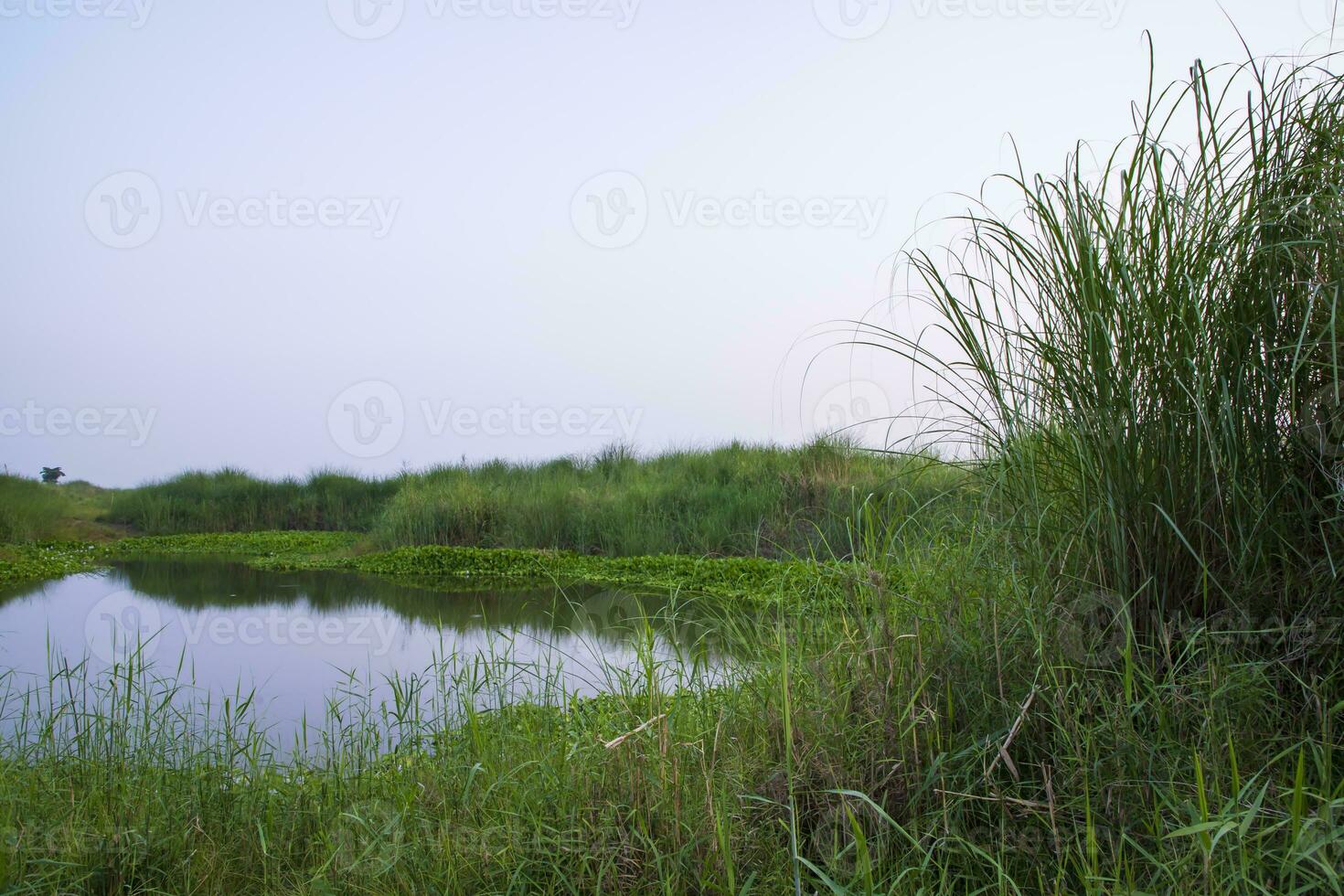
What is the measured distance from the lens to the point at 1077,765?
5.72 feet

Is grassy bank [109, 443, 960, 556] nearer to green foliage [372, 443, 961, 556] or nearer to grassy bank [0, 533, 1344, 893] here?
green foliage [372, 443, 961, 556]

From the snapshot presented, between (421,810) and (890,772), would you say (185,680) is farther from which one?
(890,772)

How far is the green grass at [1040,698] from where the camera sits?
65.3 inches

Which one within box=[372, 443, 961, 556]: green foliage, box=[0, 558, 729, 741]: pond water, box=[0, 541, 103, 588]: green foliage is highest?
box=[372, 443, 961, 556]: green foliage

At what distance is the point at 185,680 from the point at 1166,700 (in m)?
4.58

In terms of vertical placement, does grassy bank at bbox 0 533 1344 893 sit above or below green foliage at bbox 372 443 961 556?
below

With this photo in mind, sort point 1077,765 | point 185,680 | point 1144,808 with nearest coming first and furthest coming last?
point 1144,808 → point 1077,765 → point 185,680

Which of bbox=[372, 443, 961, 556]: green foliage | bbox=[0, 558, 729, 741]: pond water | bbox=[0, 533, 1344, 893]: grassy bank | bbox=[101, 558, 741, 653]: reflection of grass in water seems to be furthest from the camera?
bbox=[372, 443, 961, 556]: green foliage

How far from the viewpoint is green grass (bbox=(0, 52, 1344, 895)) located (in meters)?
1.66

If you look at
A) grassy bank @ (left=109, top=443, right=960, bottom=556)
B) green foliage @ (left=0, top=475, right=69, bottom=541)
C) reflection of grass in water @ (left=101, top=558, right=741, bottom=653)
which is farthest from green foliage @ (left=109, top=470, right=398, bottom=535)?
reflection of grass in water @ (left=101, top=558, right=741, bottom=653)

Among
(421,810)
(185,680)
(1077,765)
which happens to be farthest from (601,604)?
(1077,765)

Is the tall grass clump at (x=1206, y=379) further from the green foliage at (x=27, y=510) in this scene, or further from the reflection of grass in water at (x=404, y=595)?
the green foliage at (x=27, y=510)

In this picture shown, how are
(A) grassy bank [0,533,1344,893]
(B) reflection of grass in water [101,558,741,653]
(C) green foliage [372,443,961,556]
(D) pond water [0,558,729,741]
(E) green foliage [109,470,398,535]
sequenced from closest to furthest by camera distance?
(A) grassy bank [0,533,1344,893] → (D) pond water [0,558,729,741] → (B) reflection of grass in water [101,558,741,653] → (C) green foliage [372,443,961,556] → (E) green foliage [109,470,398,535]

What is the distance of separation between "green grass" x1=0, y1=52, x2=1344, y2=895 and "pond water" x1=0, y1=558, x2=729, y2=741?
→ 35 cm
